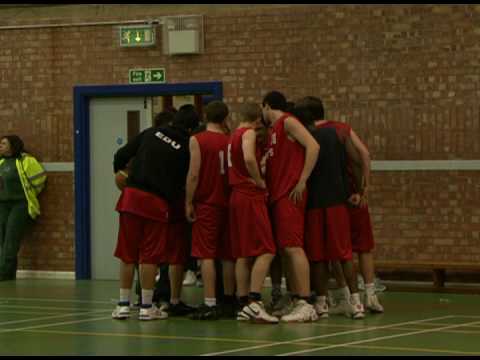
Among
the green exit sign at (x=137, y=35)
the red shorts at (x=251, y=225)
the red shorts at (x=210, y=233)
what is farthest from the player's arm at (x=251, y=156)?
the green exit sign at (x=137, y=35)

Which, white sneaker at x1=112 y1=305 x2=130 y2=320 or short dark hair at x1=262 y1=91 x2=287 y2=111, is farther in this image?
white sneaker at x1=112 y1=305 x2=130 y2=320

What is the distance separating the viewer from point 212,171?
12102 mm

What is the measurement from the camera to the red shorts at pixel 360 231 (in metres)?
12.4

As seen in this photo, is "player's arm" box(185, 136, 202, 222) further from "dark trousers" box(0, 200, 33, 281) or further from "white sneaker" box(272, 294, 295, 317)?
"dark trousers" box(0, 200, 33, 281)

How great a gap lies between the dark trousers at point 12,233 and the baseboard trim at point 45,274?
316 millimetres

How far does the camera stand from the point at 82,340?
10586 millimetres

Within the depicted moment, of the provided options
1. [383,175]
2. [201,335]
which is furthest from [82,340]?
[383,175]

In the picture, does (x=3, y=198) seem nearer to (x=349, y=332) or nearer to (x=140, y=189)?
(x=140, y=189)

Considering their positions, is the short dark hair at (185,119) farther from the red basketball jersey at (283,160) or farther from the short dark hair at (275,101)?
the red basketball jersey at (283,160)

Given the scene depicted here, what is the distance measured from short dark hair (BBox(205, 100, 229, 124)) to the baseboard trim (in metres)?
6.27

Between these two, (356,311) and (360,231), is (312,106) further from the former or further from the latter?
(356,311)

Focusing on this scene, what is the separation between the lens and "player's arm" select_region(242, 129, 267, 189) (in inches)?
456

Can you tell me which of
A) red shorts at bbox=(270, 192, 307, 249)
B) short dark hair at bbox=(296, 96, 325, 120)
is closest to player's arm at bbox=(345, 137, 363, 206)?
short dark hair at bbox=(296, 96, 325, 120)

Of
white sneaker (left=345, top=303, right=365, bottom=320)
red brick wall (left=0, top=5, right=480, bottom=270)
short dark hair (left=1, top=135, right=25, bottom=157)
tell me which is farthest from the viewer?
short dark hair (left=1, top=135, right=25, bottom=157)
